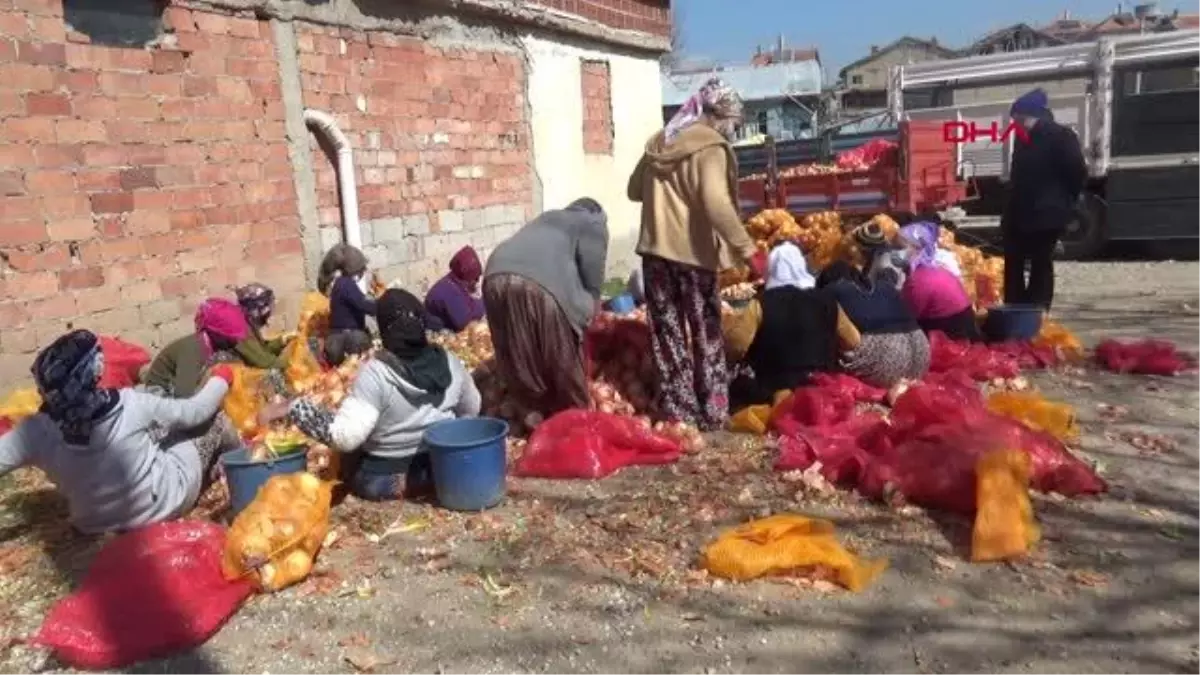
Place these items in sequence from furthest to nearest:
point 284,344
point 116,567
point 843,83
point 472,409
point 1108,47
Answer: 1. point 843,83
2. point 1108,47
3. point 284,344
4. point 472,409
5. point 116,567

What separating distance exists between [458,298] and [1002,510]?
177 inches

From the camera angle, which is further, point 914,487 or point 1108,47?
point 1108,47

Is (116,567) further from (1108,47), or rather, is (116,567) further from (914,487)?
(1108,47)

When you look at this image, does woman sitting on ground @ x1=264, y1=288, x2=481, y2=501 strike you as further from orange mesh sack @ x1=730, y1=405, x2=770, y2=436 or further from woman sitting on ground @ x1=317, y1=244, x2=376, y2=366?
woman sitting on ground @ x1=317, y1=244, x2=376, y2=366

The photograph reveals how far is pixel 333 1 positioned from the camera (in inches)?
281

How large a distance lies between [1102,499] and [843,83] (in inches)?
1926

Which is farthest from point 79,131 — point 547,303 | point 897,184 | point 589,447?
point 897,184

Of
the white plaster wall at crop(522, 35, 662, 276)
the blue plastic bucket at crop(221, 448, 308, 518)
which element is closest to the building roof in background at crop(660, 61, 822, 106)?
the white plaster wall at crop(522, 35, 662, 276)

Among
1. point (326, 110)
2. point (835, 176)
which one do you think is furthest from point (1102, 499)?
point (835, 176)

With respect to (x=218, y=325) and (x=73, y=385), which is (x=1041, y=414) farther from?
(x=218, y=325)

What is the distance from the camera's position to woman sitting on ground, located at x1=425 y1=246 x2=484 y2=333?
7207 mm

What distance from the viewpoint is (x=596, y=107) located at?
1096 cm

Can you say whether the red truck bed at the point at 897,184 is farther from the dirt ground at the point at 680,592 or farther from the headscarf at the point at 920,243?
the dirt ground at the point at 680,592

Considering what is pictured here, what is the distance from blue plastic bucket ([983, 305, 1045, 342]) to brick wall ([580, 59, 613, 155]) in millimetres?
5310
